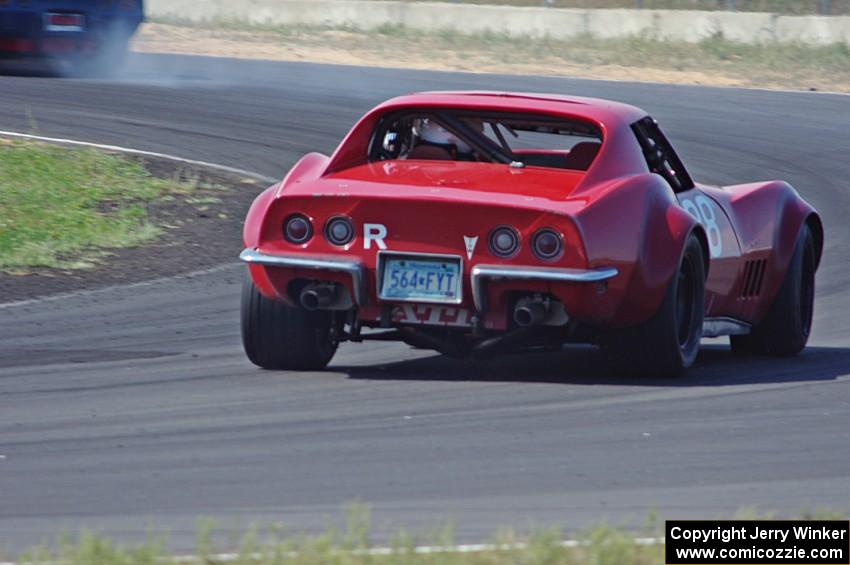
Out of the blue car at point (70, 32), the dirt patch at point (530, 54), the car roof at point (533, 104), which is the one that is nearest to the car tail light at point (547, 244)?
the car roof at point (533, 104)

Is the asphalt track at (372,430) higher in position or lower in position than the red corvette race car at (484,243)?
lower

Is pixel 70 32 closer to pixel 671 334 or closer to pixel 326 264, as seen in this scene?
pixel 326 264

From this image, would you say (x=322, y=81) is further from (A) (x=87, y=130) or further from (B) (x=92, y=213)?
(B) (x=92, y=213)

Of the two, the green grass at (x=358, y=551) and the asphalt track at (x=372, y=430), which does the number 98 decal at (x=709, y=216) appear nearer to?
the asphalt track at (x=372, y=430)

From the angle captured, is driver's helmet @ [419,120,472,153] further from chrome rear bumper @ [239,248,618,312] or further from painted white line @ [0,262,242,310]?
painted white line @ [0,262,242,310]

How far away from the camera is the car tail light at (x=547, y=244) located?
6.92m

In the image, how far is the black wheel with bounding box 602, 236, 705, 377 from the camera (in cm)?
730

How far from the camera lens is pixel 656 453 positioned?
598cm

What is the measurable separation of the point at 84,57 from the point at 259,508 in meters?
16.4

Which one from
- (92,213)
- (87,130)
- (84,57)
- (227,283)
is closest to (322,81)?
(84,57)

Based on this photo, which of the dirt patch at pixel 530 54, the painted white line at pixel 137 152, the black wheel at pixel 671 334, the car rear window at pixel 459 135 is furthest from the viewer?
the dirt patch at pixel 530 54

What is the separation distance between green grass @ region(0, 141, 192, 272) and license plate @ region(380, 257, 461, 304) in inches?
175

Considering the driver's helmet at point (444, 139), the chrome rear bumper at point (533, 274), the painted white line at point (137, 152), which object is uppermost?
the driver's helmet at point (444, 139)

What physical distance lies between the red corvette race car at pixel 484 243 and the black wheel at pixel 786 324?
0.65 m
